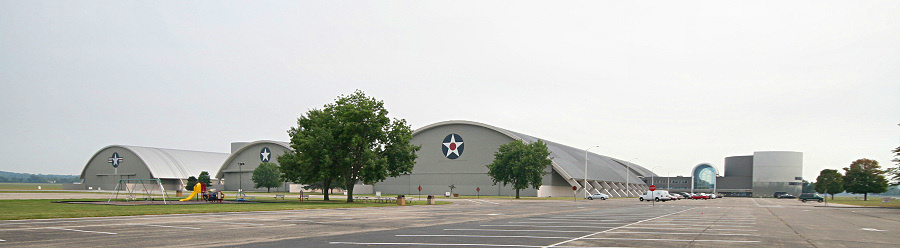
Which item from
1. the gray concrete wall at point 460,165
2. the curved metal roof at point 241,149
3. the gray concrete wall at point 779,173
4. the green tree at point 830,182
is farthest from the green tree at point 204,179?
the gray concrete wall at point 779,173

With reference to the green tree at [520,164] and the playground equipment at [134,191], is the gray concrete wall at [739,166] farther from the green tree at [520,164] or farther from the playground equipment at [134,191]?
the playground equipment at [134,191]

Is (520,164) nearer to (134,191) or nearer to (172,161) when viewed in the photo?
(134,191)

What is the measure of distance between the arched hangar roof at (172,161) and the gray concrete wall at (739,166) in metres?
149

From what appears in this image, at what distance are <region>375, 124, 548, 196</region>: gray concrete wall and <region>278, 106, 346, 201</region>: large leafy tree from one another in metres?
45.0

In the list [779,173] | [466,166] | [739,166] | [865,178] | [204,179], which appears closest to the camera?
[865,178]

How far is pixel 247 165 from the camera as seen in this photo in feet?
414

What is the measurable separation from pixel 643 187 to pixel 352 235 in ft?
505

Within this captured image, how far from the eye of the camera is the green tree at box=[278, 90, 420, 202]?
2098 inches

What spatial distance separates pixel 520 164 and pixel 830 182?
85.1m

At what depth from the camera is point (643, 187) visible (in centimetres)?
16138

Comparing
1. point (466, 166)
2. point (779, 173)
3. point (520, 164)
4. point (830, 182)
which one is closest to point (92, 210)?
point (520, 164)

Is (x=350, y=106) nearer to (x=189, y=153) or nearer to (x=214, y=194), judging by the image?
(x=214, y=194)

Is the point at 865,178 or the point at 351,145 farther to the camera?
the point at 865,178

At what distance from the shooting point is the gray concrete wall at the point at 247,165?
12488 cm
